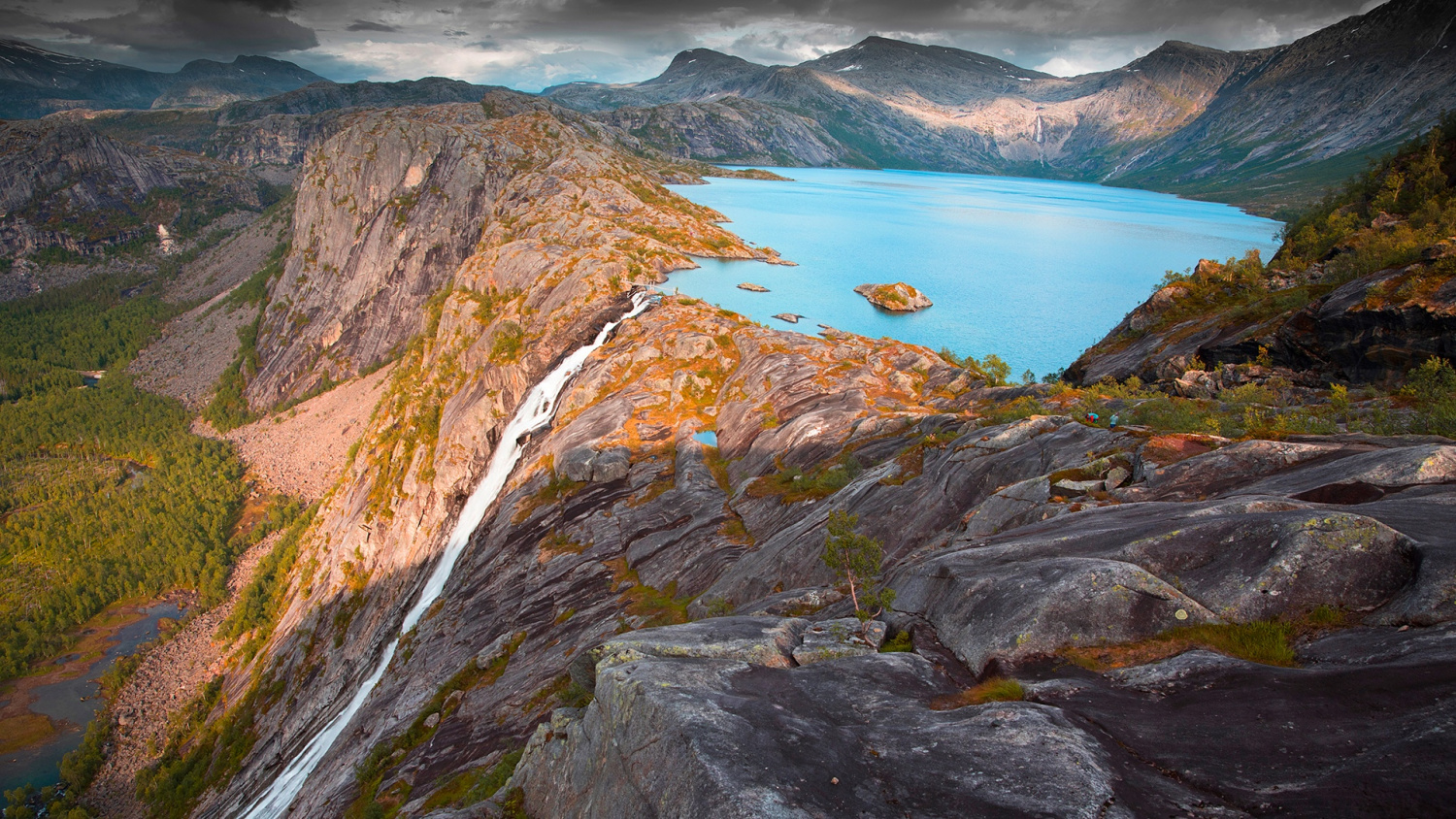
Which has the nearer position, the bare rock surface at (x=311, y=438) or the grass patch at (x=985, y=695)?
the grass patch at (x=985, y=695)

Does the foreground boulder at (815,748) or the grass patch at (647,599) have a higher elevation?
the foreground boulder at (815,748)

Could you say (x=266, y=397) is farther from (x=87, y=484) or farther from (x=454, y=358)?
(x=454, y=358)

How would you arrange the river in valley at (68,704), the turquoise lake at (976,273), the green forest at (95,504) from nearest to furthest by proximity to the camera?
the river in valley at (68,704), the turquoise lake at (976,273), the green forest at (95,504)

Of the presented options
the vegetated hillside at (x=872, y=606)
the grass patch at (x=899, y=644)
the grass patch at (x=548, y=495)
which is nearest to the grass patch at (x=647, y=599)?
the vegetated hillside at (x=872, y=606)

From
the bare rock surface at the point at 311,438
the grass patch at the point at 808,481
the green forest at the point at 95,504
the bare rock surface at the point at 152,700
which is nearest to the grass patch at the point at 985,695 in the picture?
the grass patch at the point at 808,481

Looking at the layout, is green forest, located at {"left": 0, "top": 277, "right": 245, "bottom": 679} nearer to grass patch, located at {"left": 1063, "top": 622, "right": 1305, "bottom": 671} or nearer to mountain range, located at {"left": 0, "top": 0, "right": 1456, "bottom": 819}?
mountain range, located at {"left": 0, "top": 0, "right": 1456, "bottom": 819}

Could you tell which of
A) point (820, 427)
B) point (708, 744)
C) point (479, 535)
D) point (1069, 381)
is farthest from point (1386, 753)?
point (479, 535)

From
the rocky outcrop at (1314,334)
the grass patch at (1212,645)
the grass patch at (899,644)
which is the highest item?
the rocky outcrop at (1314,334)

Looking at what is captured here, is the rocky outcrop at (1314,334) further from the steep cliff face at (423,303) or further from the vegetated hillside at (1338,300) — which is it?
the steep cliff face at (423,303)

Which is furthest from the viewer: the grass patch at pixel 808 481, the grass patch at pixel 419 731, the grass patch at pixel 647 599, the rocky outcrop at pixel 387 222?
the rocky outcrop at pixel 387 222
